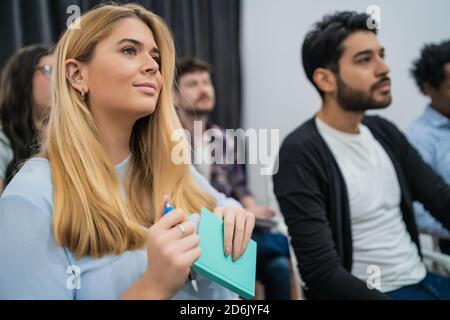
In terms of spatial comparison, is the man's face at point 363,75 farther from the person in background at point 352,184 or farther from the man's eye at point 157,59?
the man's eye at point 157,59

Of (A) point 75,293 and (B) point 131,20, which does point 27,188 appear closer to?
(A) point 75,293

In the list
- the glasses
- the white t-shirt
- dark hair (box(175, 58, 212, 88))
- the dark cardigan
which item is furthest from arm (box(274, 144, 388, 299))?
dark hair (box(175, 58, 212, 88))

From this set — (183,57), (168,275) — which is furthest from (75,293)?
(183,57)

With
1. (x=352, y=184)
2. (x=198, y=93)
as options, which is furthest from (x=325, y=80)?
(x=198, y=93)

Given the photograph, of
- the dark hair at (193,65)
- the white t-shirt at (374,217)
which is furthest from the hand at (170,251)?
the dark hair at (193,65)

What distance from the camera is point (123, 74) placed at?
662 mm

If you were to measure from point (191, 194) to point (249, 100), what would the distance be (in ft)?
2.23

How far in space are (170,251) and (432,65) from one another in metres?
1.03

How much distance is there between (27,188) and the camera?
592 mm

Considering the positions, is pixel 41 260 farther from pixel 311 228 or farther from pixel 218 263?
pixel 311 228

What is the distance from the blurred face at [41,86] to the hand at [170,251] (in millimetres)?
650

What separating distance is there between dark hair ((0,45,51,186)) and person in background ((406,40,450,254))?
1.11 meters

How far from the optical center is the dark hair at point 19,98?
1.08 meters

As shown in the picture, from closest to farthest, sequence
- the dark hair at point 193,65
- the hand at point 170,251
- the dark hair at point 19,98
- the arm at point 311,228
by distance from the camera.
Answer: the hand at point 170,251 → the arm at point 311,228 → the dark hair at point 19,98 → the dark hair at point 193,65
